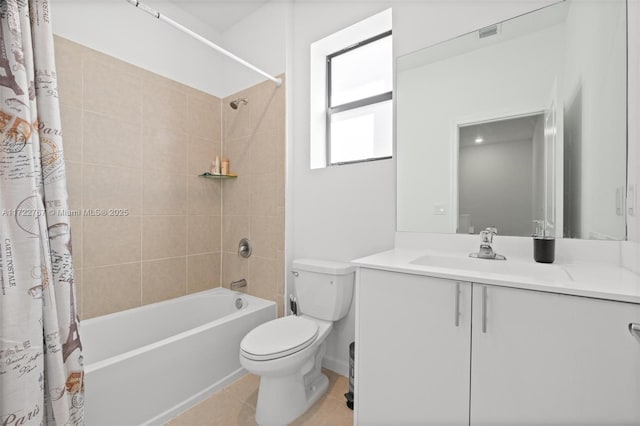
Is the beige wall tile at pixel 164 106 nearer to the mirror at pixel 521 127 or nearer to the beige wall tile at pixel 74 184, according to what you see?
the beige wall tile at pixel 74 184

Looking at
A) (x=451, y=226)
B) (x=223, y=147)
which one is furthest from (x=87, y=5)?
(x=451, y=226)

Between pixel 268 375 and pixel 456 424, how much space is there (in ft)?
2.67

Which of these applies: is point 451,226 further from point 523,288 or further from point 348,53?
point 348,53

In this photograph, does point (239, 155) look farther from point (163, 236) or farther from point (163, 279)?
point (163, 279)

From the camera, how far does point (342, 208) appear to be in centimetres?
183

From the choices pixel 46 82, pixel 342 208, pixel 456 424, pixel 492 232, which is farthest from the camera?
pixel 342 208

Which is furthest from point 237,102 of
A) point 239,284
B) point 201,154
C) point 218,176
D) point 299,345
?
point 299,345

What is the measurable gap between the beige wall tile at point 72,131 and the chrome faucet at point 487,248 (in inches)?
88.6

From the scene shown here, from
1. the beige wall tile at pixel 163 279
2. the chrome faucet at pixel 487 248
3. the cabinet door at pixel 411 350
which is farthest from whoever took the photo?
the beige wall tile at pixel 163 279

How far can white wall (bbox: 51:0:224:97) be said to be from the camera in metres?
1.66

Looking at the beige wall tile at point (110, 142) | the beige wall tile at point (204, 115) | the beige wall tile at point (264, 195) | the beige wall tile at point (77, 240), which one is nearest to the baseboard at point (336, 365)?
the beige wall tile at point (264, 195)

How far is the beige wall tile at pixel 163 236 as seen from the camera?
198 centimetres

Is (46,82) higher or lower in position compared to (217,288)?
higher

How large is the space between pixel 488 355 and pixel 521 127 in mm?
1019
